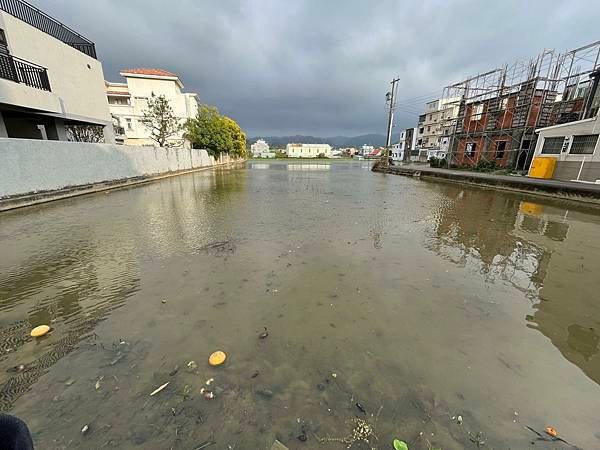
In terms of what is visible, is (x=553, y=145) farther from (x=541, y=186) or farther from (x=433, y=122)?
(x=433, y=122)

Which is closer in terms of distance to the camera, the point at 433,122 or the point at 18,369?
the point at 18,369

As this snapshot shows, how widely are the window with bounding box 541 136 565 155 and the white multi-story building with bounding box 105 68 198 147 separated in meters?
35.1

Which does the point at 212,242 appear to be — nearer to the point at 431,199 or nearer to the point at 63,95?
the point at 431,199

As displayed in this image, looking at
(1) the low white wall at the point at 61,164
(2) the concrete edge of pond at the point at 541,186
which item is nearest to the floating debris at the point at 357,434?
(1) the low white wall at the point at 61,164

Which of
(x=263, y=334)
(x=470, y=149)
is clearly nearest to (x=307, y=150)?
(x=470, y=149)

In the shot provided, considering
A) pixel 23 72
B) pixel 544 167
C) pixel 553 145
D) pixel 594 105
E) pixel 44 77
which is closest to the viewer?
pixel 23 72

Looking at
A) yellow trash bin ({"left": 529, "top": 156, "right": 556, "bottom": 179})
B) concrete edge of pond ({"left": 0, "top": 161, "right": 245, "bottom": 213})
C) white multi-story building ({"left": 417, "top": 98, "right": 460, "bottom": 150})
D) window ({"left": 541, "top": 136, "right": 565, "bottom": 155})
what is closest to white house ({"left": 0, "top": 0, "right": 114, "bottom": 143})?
concrete edge of pond ({"left": 0, "top": 161, "right": 245, "bottom": 213})

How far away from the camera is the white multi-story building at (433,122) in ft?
150

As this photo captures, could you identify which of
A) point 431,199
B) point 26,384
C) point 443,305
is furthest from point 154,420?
point 431,199

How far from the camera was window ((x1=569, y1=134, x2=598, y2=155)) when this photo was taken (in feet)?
46.5

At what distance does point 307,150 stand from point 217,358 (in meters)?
108

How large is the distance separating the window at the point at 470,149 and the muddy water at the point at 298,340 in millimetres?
25931

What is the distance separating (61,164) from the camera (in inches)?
412

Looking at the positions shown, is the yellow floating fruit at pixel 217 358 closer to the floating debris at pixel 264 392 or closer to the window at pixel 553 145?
the floating debris at pixel 264 392
